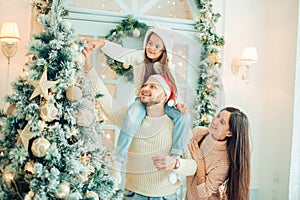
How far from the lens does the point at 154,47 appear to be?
2527 millimetres

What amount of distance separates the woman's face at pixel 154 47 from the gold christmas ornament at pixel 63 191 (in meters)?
0.94

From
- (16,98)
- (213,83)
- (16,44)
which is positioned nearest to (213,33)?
(213,83)

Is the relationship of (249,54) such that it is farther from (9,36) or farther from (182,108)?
(9,36)

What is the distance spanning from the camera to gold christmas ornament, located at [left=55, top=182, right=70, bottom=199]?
1.89 metres

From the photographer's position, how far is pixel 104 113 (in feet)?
7.89

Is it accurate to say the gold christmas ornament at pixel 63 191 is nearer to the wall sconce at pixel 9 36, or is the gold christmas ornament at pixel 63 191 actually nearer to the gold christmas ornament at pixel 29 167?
the gold christmas ornament at pixel 29 167

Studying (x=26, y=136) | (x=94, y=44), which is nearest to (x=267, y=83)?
(x=94, y=44)

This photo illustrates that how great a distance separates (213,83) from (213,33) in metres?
0.37

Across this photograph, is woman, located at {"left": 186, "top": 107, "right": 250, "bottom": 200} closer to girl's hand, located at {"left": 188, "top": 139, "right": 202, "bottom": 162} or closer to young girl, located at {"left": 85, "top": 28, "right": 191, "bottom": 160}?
girl's hand, located at {"left": 188, "top": 139, "right": 202, "bottom": 162}

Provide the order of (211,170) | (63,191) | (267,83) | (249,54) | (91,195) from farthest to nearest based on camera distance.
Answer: (267,83)
(249,54)
(211,170)
(91,195)
(63,191)

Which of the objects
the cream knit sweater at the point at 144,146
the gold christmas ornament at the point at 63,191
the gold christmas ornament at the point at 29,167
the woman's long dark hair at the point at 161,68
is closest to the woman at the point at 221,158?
the cream knit sweater at the point at 144,146

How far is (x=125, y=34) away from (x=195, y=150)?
2.68ft

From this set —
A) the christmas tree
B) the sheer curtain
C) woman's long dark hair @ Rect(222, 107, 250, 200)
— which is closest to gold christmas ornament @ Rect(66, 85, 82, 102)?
the christmas tree

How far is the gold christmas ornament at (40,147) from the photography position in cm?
191
